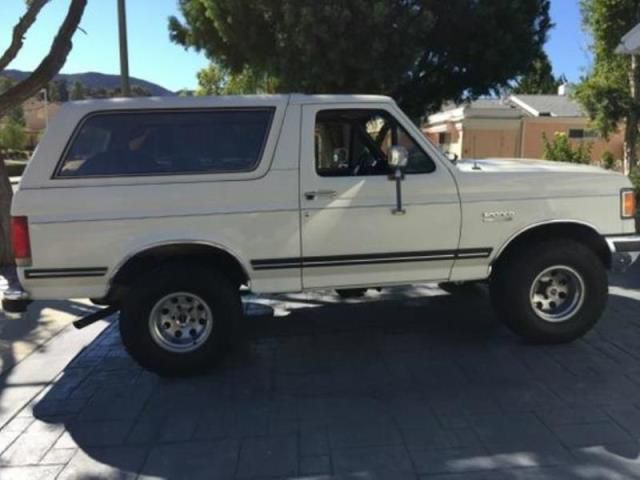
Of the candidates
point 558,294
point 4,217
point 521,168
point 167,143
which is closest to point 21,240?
point 167,143

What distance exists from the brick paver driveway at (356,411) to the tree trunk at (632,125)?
8.64 metres

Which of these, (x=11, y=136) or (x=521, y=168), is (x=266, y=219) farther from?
(x=11, y=136)

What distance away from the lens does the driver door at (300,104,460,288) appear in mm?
5051

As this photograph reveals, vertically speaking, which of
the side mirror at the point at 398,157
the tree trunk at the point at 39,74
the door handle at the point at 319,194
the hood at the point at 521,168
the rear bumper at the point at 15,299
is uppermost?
the tree trunk at the point at 39,74

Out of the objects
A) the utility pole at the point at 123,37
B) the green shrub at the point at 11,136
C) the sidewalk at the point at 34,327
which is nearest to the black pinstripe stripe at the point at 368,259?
the sidewalk at the point at 34,327

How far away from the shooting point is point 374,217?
16.7 ft

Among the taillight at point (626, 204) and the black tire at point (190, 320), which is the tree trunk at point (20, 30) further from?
the taillight at point (626, 204)

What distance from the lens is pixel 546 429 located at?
4.02m

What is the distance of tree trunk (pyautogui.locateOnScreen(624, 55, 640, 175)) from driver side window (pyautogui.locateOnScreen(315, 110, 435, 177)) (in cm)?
973

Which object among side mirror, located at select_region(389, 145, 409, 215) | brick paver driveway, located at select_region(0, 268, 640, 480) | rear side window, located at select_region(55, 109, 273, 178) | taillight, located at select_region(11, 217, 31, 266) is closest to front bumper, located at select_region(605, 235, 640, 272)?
brick paver driveway, located at select_region(0, 268, 640, 480)

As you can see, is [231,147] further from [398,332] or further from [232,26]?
[232,26]

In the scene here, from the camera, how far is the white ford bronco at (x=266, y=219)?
189 inches

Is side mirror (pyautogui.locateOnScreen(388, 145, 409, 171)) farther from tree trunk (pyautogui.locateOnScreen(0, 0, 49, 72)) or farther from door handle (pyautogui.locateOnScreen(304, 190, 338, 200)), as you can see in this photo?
tree trunk (pyautogui.locateOnScreen(0, 0, 49, 72))

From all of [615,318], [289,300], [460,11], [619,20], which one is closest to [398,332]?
[289,300]
